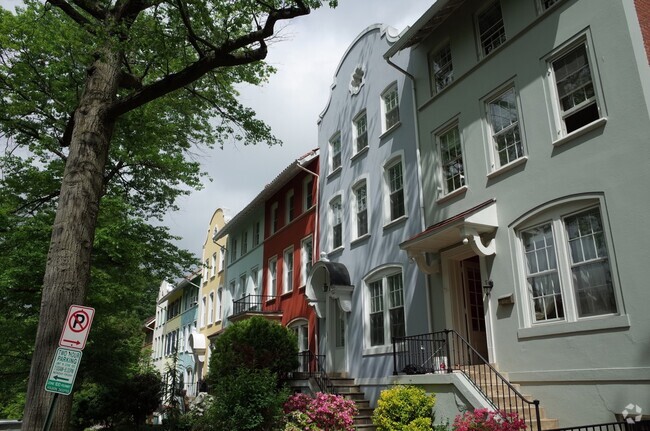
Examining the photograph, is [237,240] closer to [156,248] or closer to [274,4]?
[156,248]

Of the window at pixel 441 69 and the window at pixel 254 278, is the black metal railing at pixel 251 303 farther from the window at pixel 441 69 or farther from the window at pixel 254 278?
the window at pixel 441 69

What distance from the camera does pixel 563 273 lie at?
883 centimetres

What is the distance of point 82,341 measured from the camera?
584 centimetres

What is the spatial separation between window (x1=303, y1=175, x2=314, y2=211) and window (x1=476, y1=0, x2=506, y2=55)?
10.1 meters

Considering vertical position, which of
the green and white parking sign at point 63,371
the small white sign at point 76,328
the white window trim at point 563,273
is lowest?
the green and white parking sign at point 63,371

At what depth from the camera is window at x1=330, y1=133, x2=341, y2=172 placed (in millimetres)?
18750

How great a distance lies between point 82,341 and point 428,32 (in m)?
11.3

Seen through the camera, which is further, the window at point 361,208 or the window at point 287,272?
the window at point 287,272

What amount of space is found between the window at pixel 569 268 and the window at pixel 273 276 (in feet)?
47.1

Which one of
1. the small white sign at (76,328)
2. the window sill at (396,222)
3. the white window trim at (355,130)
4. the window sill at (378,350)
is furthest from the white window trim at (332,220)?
the small white sign at (76,328)

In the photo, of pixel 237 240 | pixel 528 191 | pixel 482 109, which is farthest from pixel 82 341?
pixel 237 240

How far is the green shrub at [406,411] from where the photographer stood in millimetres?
9289

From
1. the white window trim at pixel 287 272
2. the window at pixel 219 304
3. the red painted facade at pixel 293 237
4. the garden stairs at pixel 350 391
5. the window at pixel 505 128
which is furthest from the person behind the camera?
the window at pixel 219 304

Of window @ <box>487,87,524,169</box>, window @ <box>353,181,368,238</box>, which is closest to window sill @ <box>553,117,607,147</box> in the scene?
window @ <box>487,87,524,169</box>
